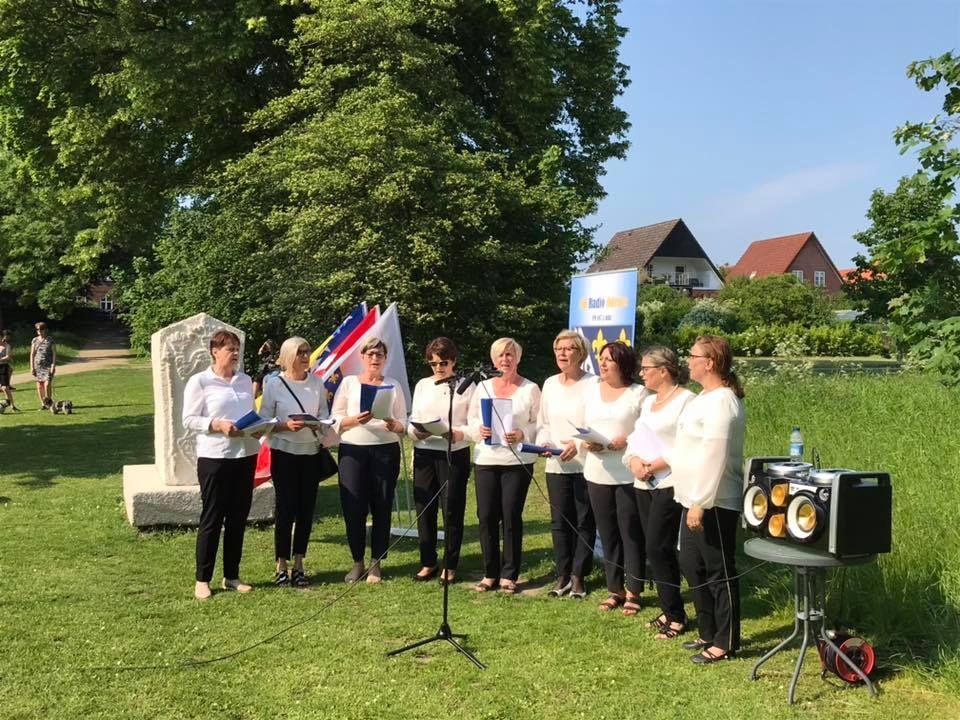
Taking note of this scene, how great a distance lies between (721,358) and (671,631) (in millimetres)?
1842

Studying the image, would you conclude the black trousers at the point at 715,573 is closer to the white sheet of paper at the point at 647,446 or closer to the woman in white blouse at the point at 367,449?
the white sheet of paper at the point at 647,446

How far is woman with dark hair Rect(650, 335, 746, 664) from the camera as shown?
506 cm

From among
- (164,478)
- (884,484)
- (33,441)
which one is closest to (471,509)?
(164,478)

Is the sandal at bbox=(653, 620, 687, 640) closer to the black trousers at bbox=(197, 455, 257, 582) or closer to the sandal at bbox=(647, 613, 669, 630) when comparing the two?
the sandal at bbox=(647, 613, 669, 630)

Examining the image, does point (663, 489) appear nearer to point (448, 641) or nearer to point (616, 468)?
point (616, 468)

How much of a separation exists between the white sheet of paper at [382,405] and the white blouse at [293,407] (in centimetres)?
41

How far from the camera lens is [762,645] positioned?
5633 millimetres

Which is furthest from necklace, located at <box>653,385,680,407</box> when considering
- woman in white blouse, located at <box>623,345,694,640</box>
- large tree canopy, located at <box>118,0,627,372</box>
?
large tree canopy, located at <box>118,0,627,372</box>

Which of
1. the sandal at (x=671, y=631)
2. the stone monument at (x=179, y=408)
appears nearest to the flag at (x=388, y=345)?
the stone monument at (x=179, y=408)

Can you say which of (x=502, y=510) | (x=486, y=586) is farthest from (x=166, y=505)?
(x=502, y=510)

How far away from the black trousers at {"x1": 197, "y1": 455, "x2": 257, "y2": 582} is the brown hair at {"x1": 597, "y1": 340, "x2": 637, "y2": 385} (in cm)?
268

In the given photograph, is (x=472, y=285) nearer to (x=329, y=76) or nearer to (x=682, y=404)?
(x=329, y=76)

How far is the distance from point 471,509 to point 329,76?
1227 centimetres

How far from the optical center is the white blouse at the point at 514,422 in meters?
6.79
